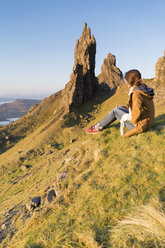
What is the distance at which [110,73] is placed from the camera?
57375 millimetres

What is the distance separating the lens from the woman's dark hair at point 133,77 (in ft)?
17.1

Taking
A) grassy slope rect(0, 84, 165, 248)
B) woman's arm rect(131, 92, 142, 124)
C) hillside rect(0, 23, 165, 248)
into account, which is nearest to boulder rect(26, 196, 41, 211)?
hillside rect(0, 23, 165, 248)

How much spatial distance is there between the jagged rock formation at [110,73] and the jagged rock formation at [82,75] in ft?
23.4

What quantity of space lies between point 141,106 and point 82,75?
42369 millimetres

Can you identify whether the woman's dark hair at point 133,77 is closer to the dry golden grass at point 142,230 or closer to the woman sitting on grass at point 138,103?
the woman sitting on grass at point 138,103

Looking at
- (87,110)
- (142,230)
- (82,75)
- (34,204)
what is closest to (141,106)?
(142,230)

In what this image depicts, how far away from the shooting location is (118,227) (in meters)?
3.41

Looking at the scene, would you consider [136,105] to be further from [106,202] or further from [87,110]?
[87,110]

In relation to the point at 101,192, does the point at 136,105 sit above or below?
above

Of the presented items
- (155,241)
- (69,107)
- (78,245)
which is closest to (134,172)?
(155,241)

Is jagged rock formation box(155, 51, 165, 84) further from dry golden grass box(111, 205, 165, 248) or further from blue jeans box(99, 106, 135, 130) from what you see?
dry golden grass box(111, 205, 165, 248)

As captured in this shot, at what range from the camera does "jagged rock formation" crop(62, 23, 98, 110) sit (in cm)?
4408

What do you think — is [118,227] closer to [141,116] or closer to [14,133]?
[141,116]

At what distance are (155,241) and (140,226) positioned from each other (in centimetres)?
49
